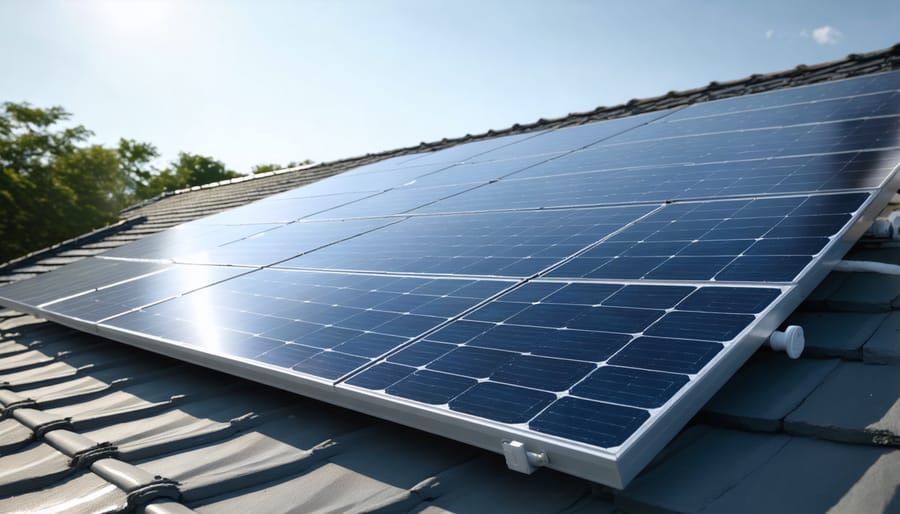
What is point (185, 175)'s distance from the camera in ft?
285

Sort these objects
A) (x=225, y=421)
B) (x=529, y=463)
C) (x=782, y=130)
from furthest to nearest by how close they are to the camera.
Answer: (x=782, y=130) → (x=225, y=421) → (x=529, y=463)

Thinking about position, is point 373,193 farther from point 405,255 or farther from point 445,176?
point 405,255

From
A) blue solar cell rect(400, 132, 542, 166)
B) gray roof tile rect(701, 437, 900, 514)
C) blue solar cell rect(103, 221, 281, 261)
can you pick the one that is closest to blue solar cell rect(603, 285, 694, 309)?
gray roof tile rect(701, 437, 900, 514)

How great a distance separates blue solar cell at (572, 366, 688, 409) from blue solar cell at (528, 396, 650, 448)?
0.17 ft

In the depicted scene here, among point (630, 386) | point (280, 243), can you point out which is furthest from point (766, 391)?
point (280, 243)

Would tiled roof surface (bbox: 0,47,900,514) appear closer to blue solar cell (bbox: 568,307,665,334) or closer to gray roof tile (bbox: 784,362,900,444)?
gray roof tile (bbox: 784,362,900,444)

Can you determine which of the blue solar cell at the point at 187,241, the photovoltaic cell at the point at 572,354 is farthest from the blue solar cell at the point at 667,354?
the blue solar cell at the point at 187,241

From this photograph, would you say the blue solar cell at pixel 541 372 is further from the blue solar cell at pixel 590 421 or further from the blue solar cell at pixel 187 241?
the blue solar cell at pixel 187 241

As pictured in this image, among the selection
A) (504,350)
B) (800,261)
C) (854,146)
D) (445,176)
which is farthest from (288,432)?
(445,176)

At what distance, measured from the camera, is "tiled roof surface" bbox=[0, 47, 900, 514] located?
2.63m

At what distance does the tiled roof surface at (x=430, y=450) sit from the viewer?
2.63 meters

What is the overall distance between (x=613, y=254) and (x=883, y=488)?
7.15ft

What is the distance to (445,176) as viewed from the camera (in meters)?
10.0

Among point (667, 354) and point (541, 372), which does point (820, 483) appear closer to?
point (667, 354)
